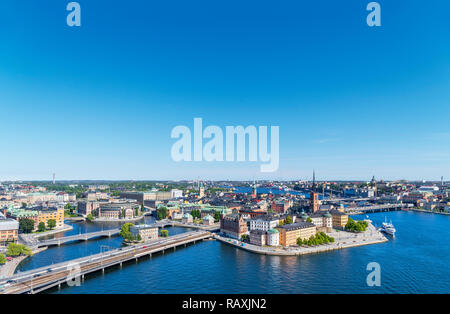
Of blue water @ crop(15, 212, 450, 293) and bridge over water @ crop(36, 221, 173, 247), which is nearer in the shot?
blue water @ crop(15, 212, 450, 293)

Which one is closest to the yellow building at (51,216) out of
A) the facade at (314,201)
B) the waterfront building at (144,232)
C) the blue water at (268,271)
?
the blue water at (268,271)

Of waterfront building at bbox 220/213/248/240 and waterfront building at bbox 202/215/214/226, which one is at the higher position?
waterfront building at bbox 220/213/248/240

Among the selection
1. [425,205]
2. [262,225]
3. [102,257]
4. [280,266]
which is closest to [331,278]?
[280,266]

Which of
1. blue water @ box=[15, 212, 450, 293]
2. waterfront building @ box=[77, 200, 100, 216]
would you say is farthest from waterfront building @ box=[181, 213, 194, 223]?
waterfront building @ box=[77, 200, 100, 216]

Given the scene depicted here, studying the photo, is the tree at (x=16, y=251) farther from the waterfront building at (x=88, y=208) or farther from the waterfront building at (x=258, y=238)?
the waterfront building at (x=88, y=208)

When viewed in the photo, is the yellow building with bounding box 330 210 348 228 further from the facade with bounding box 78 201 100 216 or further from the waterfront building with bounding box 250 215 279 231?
the facade with bounding box 78 201 100 216

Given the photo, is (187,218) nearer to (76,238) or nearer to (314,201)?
(76,238)

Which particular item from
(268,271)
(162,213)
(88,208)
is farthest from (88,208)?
(268,271)
